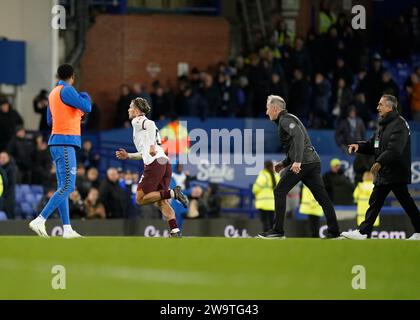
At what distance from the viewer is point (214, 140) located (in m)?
34.6

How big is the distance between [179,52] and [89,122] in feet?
14.1

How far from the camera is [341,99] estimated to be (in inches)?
1417

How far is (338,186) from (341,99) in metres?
→ 5.17

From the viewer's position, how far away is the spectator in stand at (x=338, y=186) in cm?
3114

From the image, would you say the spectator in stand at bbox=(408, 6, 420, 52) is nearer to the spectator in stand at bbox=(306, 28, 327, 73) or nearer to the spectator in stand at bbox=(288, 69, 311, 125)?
the spectator in stand at bbox=(306, 28, 327, 73)

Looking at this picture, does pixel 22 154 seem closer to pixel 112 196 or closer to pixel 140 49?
pixel 112 196

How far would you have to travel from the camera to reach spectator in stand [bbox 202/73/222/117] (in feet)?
118

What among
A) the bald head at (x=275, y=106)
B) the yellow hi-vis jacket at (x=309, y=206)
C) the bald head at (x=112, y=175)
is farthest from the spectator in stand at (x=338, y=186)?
the bald head at (x=275, y=106)

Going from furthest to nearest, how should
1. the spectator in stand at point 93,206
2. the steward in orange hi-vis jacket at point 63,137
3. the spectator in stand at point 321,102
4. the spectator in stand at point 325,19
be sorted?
the spectator in stand at point 325,19
the spectator in stand at point 321,102
the spectator in stand at point 93,206
the steward in orange hi-vis jacket at point 63,137

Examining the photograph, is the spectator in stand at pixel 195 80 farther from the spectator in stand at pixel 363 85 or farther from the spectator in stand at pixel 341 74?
the spectator in stand at pixel 363 85

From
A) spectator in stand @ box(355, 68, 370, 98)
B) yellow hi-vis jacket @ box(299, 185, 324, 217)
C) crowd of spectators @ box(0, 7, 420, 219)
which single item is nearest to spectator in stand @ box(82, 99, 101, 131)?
crowd of spectators @ box(0, 7, 420, 219)

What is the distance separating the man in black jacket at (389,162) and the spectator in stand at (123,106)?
1601 centimetres

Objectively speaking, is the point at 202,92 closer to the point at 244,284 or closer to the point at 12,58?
the point at 12,58
